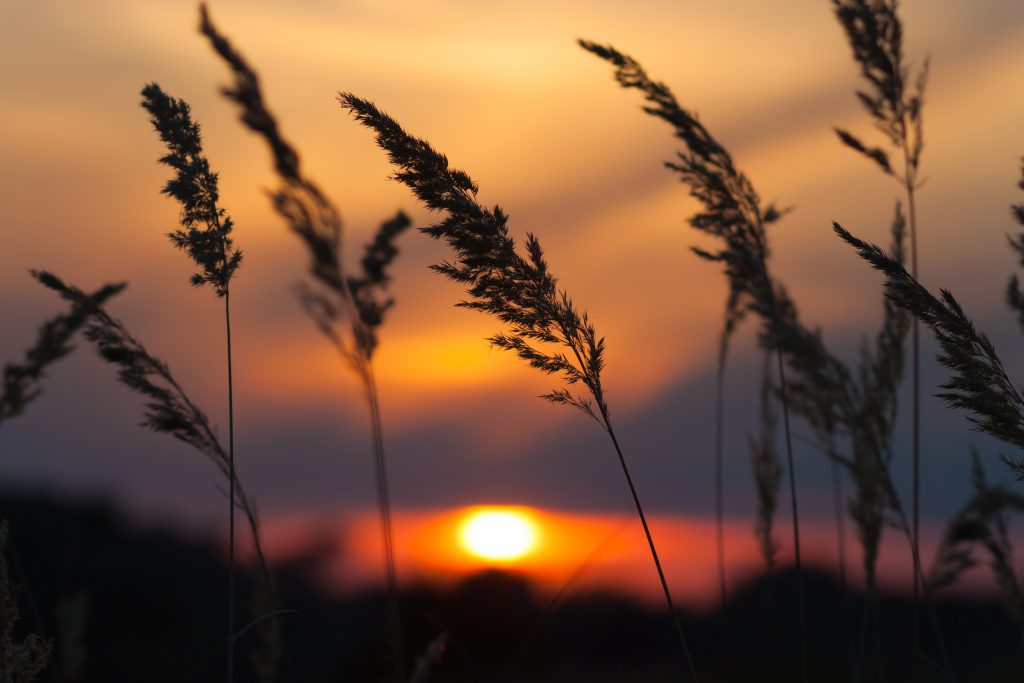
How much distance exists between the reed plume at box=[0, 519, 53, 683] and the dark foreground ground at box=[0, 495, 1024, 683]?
2.68 feet

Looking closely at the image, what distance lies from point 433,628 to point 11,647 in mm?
5298

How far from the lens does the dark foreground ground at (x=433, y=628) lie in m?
4.46

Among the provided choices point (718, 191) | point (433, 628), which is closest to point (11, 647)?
point (718, 191)

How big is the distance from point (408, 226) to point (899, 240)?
2.41m

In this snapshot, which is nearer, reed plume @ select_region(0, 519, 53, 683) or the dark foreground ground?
reed plume @ select_region(0, 519, 53, 683)

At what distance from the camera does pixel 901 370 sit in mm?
4488

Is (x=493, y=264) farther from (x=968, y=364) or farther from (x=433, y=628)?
(x=433, y=628)

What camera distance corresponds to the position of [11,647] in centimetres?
210

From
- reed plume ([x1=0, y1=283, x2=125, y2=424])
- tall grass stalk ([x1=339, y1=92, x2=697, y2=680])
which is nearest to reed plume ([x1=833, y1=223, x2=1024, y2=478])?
tall grass stalk ([x1=339, y1=92, x2=697, y2=680])

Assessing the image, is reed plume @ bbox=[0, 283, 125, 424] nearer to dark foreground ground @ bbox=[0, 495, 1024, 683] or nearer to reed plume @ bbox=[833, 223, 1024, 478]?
dark foreground ground @ bbox=[0, 495, 1024, 683]

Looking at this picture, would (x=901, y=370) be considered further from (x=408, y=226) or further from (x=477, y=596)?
(x=477, y=596)

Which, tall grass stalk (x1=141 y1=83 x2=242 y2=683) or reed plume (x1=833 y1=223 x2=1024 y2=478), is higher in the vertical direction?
tall grass stalk (x1=141 y1=83 x2=242 y2=683)

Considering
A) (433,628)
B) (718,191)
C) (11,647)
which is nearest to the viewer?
(11,647)

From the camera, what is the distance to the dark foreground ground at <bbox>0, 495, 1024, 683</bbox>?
14.6ft
